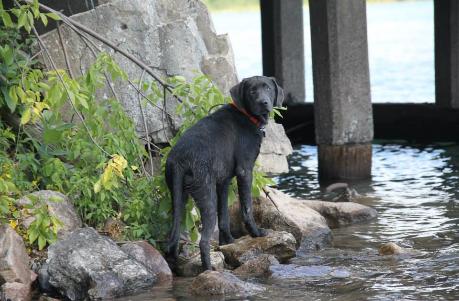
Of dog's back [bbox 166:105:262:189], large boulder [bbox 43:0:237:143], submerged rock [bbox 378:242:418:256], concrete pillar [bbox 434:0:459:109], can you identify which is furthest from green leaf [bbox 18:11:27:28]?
concrete pillar [bbox 434:0:459:109]

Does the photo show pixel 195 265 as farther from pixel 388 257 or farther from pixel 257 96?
pixel 388 257

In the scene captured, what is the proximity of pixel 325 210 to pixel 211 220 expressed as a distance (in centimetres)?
Result: 242

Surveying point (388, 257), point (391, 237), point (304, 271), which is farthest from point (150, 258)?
point (391, 237)

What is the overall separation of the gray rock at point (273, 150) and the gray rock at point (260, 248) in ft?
8.47

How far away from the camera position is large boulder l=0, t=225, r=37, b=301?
7.60m

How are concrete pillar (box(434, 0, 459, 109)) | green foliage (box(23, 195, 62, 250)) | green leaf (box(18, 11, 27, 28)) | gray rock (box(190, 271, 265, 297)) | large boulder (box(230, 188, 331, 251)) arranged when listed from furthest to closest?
concrete pillar (box(434, 0, 459, 109))
large boulder (box(230, 188, 331, 251))
green foliage (box(23, 195, 62, 250))
green leaf (box(18, 11, 27, 28))
gray rock (box(190, 271, 265, 297))

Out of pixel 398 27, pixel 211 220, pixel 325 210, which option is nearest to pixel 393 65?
pixel 398 27

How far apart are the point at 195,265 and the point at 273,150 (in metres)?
3.21

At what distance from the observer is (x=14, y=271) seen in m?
7.72

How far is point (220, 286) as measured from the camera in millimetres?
7691

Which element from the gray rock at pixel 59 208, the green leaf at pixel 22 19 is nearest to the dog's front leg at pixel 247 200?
the gray rock at pixel 59 208

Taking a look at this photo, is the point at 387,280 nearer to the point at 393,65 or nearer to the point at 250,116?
the point at 250,116

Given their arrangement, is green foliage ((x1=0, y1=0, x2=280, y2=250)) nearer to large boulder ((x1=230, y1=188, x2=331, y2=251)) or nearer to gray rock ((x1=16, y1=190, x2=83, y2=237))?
gray rock ((x1=16, y1=190, x2=83, y2=237))

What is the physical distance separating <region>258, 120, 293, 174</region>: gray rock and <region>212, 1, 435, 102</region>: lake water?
523 inches
